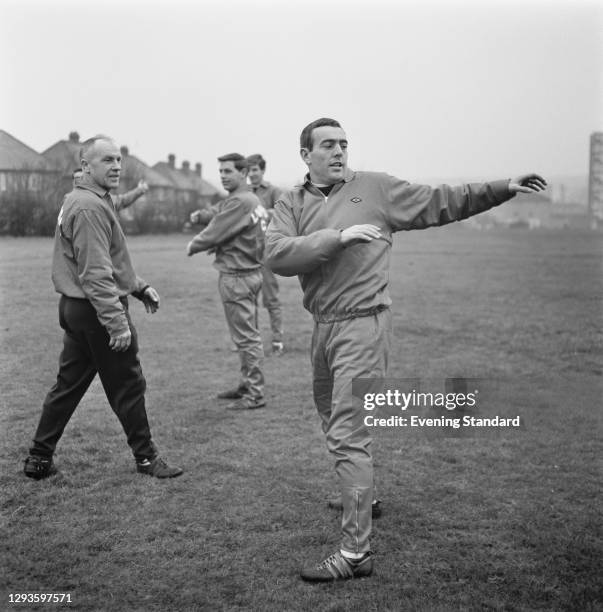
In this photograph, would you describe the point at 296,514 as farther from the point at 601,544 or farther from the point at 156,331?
the point at 156,331

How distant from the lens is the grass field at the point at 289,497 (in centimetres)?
360

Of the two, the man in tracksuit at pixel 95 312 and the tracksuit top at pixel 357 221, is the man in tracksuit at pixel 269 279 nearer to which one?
the man in tracksuit at pixel 95 312

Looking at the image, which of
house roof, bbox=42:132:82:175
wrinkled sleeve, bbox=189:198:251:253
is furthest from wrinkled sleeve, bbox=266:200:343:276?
house roof, bbox=42:132:82:175

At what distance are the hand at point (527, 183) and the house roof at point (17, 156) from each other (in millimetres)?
8813

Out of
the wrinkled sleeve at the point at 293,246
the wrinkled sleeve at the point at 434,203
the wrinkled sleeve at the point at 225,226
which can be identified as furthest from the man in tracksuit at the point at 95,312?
the wrinkled sleeve at the point at 434,203

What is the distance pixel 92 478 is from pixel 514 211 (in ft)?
244

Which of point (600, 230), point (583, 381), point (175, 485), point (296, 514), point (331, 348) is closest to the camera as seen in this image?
point (331, 348)

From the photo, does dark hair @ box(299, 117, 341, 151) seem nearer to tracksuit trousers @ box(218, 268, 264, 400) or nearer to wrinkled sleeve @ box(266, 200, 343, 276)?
wrinkled sleeve @ box(266, 200, 343, 276)

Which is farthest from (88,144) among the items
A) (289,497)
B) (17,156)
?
(17,156)

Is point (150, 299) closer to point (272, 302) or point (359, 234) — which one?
point (359, 234)

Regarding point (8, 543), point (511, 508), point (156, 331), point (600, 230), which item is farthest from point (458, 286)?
point (600, 230)

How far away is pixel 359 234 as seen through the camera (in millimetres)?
3680

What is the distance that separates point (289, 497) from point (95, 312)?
193 centimetres

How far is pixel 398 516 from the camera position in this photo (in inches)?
177
